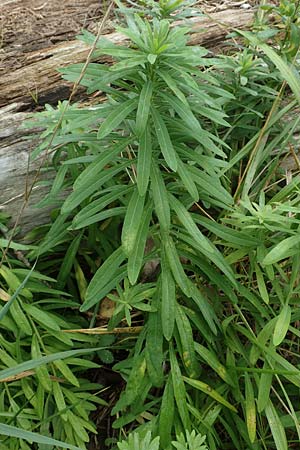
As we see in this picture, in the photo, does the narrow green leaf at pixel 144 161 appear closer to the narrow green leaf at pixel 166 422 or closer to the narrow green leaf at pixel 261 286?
the narrow green leaf at pixel 261 286

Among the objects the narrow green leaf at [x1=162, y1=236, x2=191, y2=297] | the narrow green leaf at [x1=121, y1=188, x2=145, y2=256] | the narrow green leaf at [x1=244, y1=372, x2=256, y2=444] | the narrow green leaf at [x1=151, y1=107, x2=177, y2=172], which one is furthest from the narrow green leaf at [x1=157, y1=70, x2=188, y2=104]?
the narrow green leaf at [x1=244, y1=372, x2=256, y2=444]

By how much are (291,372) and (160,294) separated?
0.55m

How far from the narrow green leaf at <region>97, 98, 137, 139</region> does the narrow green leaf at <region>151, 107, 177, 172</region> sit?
90 millimetres

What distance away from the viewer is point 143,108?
2215mm

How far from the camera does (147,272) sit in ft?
9.39

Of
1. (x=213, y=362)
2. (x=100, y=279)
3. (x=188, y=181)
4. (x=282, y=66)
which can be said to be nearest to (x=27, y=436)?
(x=100, y=279)

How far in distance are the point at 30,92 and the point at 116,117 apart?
0.92 metres

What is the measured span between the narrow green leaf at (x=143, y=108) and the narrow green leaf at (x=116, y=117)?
61mm

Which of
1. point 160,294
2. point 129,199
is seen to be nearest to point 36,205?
point 129,199

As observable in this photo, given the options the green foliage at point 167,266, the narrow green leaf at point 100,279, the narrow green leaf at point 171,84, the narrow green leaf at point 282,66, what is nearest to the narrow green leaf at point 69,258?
the green foliage at point 167,266

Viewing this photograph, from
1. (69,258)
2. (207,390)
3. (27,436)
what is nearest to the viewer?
(27,436)

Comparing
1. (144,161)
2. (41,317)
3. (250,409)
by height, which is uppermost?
(144,161)

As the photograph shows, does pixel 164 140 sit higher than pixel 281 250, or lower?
higher

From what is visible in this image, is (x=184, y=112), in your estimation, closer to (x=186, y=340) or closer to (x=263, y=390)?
(x=186, y=340)
